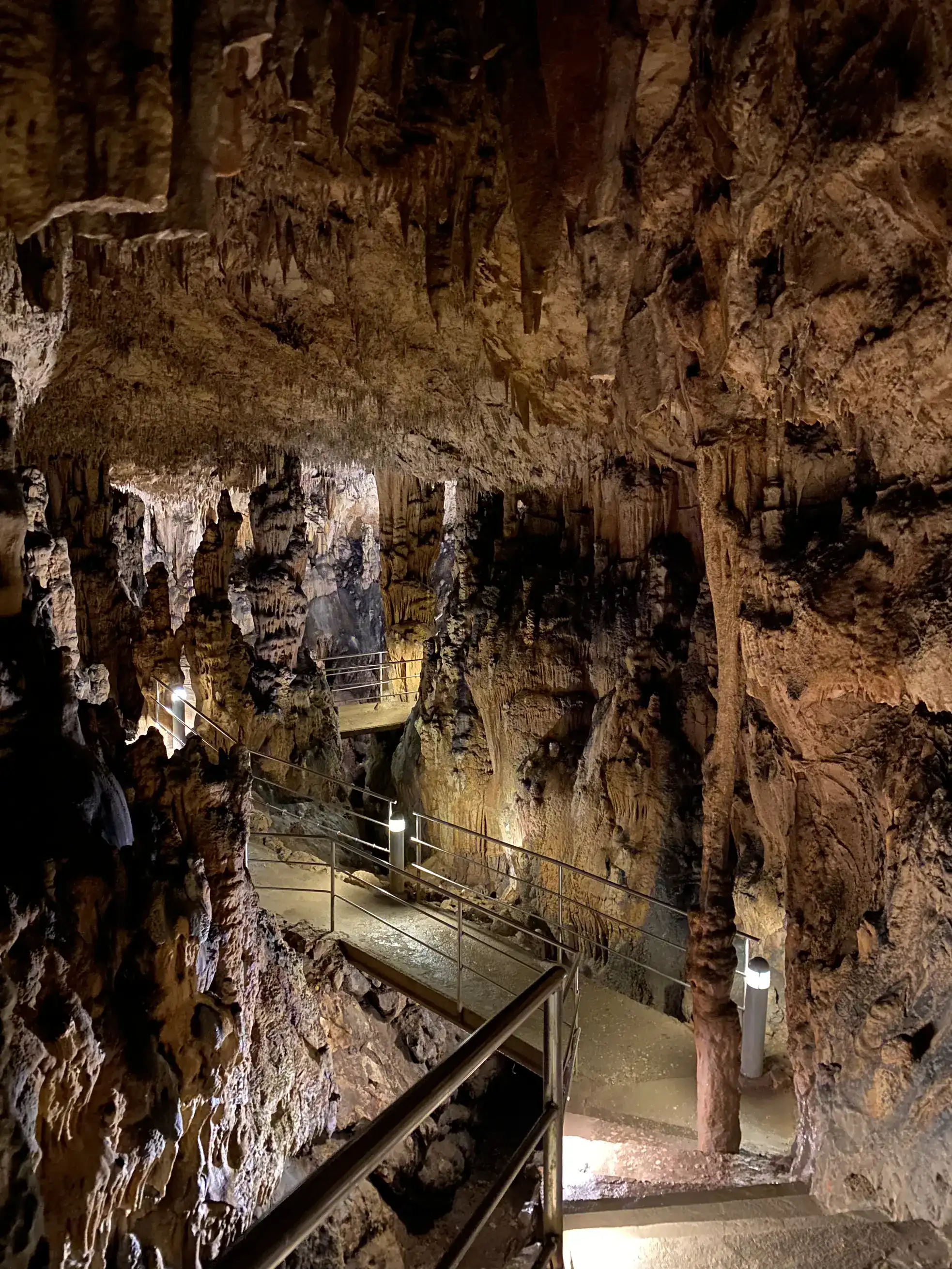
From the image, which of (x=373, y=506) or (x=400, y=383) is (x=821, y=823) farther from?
(x=373, y=506)

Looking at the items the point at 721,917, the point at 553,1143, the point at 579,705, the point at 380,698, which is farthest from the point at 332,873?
the point at 380,698

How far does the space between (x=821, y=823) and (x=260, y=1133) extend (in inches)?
140

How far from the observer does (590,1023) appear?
6.54 metres

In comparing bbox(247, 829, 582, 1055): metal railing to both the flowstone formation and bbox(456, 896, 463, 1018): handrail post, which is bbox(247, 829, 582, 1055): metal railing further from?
the flowstone formation

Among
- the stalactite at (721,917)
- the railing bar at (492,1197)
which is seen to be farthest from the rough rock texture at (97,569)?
the railing bar at (492,1197)

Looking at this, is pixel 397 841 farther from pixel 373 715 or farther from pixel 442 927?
pixel 373 715

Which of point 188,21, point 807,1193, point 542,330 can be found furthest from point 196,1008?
point 542,330

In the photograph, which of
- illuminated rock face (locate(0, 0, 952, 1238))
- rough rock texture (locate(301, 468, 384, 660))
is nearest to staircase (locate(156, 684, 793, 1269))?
illuminated rock face (locate(0, 0, 952, 1238))

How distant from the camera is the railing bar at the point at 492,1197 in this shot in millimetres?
1425

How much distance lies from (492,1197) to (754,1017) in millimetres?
5241

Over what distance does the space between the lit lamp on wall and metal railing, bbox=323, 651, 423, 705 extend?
707 centimetres

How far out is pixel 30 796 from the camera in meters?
3.32

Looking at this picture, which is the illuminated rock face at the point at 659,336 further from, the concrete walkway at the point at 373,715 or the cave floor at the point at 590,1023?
the concrete walkway at the point at 373,715

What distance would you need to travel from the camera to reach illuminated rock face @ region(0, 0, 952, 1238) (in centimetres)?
297
